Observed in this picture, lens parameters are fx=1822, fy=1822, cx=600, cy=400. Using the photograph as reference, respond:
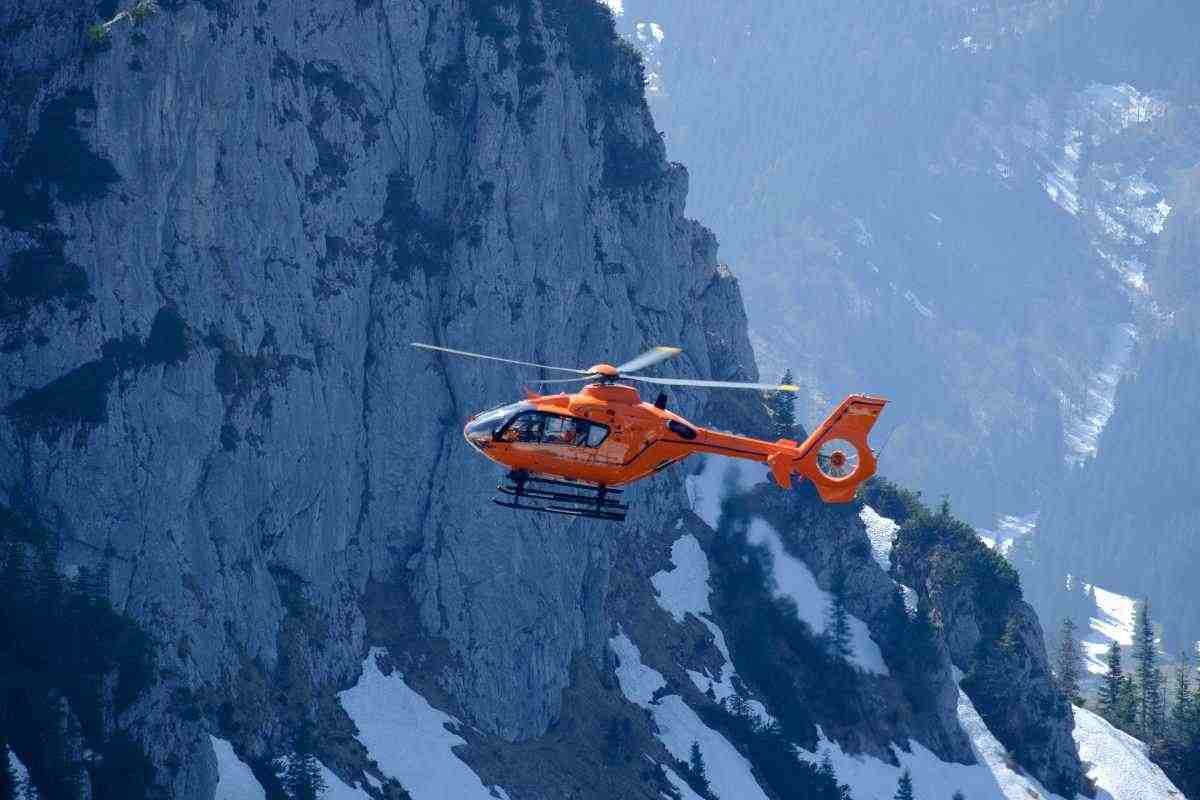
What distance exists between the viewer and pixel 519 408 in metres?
63.0

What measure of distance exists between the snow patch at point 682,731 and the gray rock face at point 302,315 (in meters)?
4.16

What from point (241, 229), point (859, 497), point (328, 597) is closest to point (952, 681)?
point (859, 497)

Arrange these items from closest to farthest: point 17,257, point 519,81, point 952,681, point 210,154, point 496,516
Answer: point 17,257 → point 210,154 → point 496,516 → point 519,81 → point 952,681

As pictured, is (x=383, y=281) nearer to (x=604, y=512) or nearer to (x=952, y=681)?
(x=604, y=512)

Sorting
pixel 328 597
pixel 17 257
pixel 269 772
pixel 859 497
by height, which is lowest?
pixel 269 772

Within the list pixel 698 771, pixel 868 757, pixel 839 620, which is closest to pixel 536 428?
pixel 698 771

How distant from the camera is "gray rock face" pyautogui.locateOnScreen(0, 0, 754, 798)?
84562 mm

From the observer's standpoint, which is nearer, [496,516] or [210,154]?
[210,154]

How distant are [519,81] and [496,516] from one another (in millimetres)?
26757

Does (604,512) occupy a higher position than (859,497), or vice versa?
(859,497)

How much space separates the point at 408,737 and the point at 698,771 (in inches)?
811

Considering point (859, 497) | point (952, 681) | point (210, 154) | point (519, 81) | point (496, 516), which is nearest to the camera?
point (210, 154)

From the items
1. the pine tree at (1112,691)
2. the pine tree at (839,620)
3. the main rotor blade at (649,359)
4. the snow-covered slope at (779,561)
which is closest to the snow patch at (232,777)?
the main rotor blade at (649,359)

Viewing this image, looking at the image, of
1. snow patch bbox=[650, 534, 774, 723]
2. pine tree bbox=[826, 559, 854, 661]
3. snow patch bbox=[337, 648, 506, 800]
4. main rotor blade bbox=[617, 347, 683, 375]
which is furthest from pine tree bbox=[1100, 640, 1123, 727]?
main rotor blade bbox=[617, 347, 683, 375]
